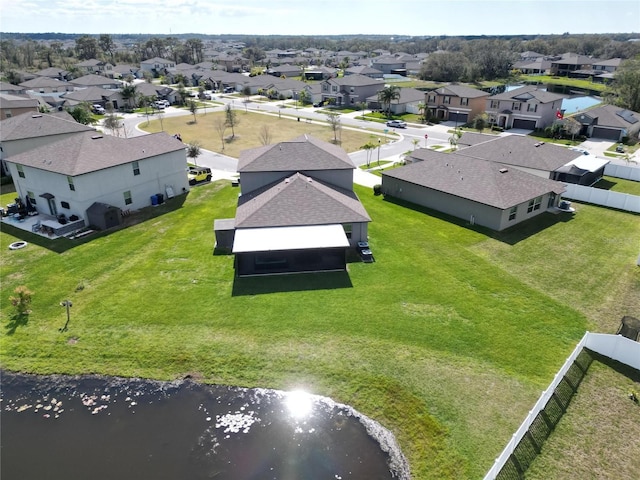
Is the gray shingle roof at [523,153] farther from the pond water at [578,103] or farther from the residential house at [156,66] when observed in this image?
the residential house at [156,66]

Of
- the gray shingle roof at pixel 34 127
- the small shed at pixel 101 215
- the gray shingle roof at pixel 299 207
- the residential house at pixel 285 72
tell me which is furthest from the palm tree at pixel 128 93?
the gray shingle roof at pixel 299 207

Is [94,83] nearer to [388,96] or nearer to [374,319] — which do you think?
[388,96]

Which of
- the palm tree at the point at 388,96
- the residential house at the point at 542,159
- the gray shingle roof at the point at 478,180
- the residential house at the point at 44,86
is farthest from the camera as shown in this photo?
the residential house at the point at 44,86

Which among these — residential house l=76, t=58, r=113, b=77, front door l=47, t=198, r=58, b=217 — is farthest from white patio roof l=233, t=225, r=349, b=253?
residential house l=76, t=58, r=113, b=77

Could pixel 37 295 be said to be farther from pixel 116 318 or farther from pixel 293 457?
pixel 293 457

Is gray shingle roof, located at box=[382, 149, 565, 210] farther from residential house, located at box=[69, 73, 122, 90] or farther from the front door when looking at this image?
residential house, located at box=[69, 73, 122, 90]

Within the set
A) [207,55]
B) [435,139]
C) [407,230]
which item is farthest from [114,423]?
[207,55]

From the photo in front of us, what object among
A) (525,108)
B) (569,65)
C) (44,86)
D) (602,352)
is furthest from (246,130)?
(569,65)
